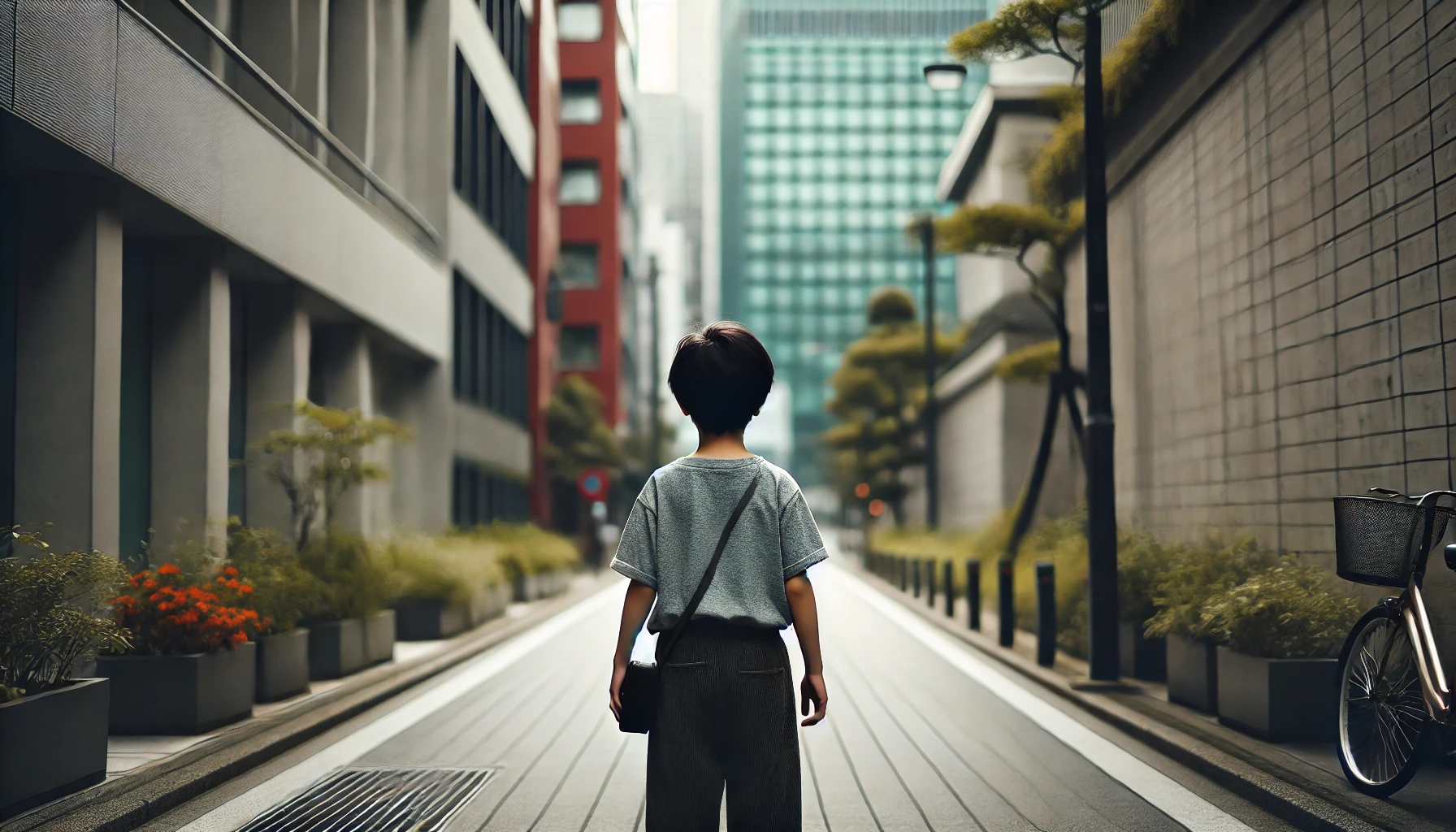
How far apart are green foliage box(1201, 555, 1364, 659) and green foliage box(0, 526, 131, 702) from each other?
21.1ft

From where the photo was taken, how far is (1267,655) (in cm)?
848

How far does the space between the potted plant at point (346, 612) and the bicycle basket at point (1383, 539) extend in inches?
334

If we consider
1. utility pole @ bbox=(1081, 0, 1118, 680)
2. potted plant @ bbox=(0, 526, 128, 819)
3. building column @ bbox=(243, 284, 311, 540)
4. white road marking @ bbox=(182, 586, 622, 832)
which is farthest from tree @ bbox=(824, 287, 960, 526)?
potted plant @ bbox=(0, 526, 128, 819)

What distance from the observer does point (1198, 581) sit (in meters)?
10.1

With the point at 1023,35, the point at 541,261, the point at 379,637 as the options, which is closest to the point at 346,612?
the point at 379,637

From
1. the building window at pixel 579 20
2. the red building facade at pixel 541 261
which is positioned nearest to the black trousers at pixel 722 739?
the red building facade at pixel 541 261

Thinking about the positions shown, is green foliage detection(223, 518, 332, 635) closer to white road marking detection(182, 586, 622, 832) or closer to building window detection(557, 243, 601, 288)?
white road marking detection(182, 586, 622, 832)

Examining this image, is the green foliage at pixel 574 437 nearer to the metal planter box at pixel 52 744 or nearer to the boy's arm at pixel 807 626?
the metal planter box at pixel 52 744

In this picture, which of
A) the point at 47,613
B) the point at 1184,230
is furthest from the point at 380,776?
the point at 1184,230

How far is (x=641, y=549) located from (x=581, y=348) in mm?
48458

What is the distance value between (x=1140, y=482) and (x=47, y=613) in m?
12.7

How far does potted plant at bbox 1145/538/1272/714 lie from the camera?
9.43m

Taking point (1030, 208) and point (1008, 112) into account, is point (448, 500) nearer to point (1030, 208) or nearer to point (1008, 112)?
point (1030, 208)

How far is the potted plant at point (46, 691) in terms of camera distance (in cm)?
634
